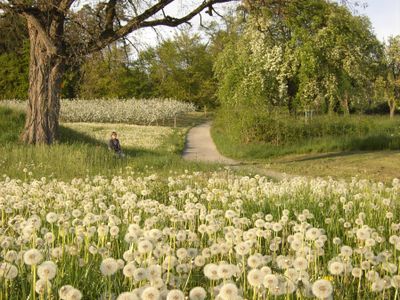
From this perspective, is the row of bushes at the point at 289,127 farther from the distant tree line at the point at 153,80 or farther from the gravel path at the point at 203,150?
the distant tree line at the point at 153,80

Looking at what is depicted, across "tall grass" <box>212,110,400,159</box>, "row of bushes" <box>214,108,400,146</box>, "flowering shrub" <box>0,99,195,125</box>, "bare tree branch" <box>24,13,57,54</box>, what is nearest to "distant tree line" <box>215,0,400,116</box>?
"row of bushes" <box>214,108,400,146</box>

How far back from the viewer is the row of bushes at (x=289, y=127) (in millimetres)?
27062

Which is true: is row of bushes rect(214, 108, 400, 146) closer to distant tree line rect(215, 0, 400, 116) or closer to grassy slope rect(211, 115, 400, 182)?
distant tree line rect(215, 0, 400, 116)

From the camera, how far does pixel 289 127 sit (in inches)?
1076

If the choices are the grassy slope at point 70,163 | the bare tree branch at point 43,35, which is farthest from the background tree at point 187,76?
the grassy slope at point 70,163

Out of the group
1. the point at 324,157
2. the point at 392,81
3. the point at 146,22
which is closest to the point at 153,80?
the point at 392,81

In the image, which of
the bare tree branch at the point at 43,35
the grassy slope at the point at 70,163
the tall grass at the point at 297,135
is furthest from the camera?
the tall grass at the point at 297,135

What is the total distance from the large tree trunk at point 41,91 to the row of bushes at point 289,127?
42.0 ft

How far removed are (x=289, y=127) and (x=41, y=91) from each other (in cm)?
1482

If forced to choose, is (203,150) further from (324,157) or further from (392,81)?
(392,81)

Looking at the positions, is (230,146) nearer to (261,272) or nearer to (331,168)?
(331,168)

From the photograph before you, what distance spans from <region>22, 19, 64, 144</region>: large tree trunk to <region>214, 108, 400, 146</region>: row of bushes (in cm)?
1279

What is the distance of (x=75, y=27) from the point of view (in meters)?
17.5

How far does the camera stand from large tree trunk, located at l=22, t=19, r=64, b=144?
1653cm
